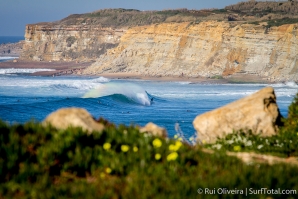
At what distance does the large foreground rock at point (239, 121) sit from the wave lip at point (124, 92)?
3818cm

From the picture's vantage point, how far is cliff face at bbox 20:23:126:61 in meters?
126

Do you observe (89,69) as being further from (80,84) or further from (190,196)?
(190,196)

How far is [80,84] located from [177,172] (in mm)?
63379

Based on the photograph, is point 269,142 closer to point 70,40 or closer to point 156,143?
point 156,143

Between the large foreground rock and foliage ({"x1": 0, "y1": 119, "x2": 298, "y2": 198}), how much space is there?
353 cm

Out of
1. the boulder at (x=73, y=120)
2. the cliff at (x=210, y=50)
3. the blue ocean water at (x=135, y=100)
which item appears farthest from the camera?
the cliff at (x=210, y=50)

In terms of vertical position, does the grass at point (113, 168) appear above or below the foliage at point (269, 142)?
above

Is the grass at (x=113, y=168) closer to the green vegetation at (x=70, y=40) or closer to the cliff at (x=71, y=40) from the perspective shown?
the cliff at (x=71, y=40)

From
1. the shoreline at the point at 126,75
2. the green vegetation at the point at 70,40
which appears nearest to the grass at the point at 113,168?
the shoreline at the point at 126,75

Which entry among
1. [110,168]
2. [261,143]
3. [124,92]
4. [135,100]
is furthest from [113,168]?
[124,92]

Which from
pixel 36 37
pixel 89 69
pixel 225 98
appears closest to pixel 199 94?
pixel 225 98

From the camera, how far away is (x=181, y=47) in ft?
281

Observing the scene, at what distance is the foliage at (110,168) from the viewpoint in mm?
5590

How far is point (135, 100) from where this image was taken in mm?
51812
